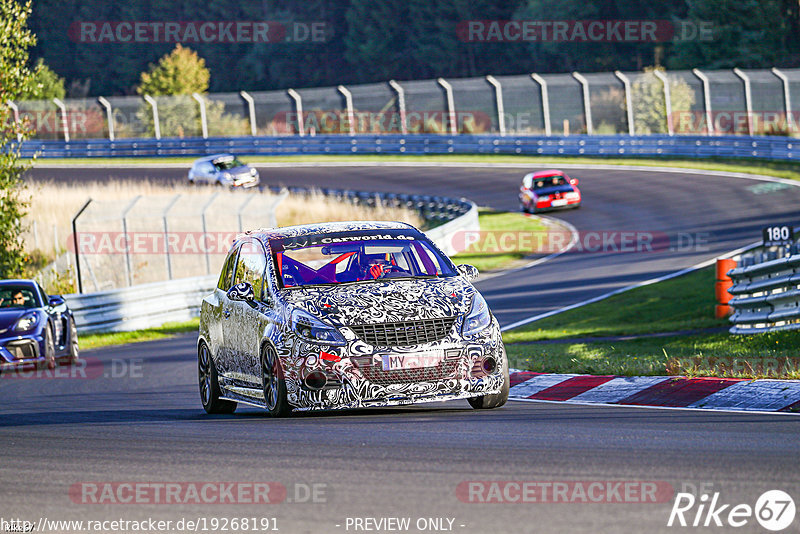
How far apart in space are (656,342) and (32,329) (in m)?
8.76

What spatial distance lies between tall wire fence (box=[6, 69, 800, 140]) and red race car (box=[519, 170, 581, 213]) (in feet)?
43.3

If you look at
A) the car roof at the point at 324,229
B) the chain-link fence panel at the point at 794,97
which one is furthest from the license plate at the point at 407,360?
the chain-link fence panel at the point at 794,97

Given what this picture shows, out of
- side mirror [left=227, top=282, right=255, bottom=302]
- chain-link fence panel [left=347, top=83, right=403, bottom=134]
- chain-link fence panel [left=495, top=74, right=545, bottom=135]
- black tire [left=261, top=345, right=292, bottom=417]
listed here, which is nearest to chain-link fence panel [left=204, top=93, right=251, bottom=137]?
chain-link fence panel [left=347, top=83, right=403, bottom=134]

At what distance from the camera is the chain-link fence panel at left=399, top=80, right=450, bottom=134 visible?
5662 cm

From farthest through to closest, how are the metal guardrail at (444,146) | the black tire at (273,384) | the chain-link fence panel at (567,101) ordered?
the chain-link fence panel at (567,101), the metal guardrail at (444,146), the black tire at (273,384)

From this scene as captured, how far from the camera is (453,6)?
304 ft

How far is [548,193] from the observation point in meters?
38.3

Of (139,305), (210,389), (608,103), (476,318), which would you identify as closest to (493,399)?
(476,318)

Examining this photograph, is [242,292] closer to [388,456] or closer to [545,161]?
[388,456]

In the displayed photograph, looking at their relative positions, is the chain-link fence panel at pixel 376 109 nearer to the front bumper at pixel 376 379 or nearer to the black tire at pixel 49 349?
the black tire at pixel 49 349

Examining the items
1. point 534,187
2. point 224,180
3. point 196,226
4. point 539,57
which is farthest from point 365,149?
point 539,57

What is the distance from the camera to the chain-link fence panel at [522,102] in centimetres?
5425

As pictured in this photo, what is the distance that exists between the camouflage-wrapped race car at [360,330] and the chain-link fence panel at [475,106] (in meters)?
45.4

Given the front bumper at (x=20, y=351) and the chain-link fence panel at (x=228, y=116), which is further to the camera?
the chain-link fence panel at (x=228, y=116)
